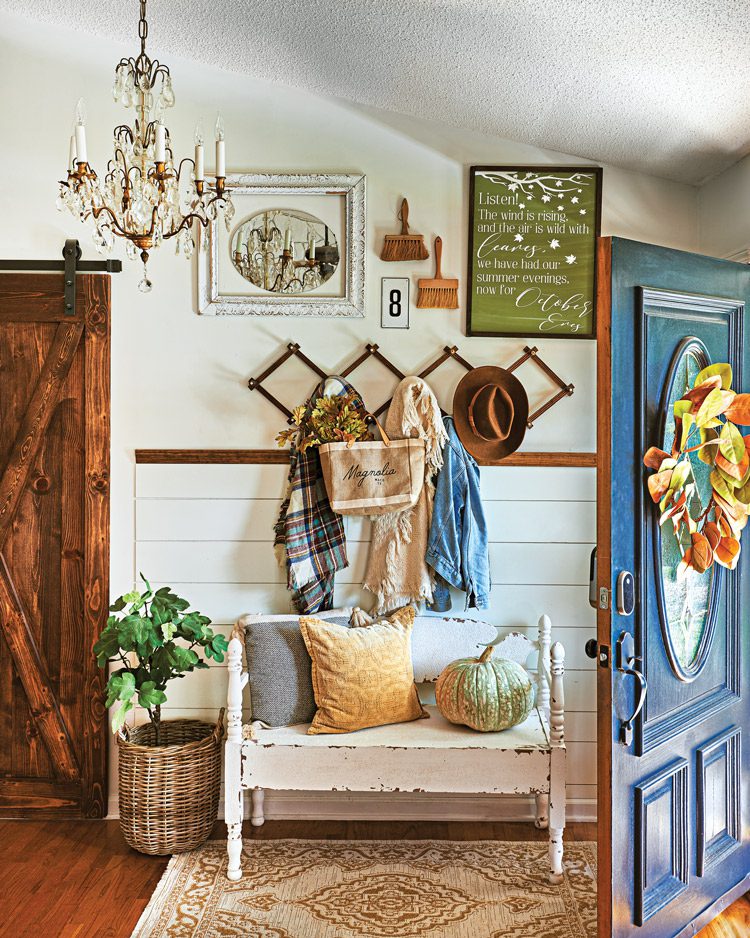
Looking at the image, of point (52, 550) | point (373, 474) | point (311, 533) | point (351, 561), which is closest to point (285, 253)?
point (373, 474)

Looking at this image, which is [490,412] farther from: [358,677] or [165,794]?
[165,794]

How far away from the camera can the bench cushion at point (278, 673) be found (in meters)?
3.03

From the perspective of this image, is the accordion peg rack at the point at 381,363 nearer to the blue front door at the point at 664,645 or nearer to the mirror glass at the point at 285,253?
the mirror glass at the point at 285,253

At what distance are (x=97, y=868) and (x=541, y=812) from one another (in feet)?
5.48

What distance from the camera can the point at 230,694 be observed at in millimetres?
2912

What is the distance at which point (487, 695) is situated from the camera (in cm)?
289

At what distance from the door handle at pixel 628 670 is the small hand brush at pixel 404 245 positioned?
179 centimetres

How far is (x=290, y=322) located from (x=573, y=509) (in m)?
1.36

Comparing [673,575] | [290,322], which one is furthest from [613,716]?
[290,322]

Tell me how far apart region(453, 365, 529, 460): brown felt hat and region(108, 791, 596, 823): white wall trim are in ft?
4.54

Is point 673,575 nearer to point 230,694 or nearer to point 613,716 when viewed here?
point 613,716

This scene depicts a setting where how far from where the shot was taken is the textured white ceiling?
2.34m

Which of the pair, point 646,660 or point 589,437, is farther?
point 589,437

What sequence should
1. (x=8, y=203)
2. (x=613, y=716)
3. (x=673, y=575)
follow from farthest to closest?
(x=8, y=203) < (x=673, y=575) < (x=613, y=716)
